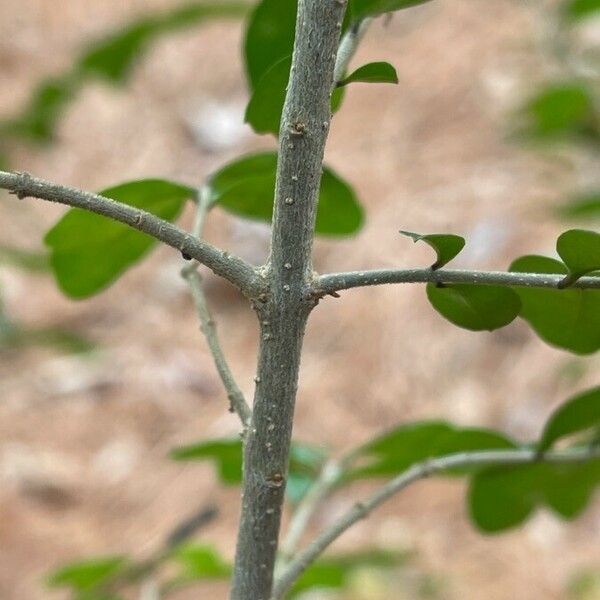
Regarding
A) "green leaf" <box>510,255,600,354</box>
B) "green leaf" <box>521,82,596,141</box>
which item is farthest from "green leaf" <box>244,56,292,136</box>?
"green leaf" <box>521,82,596,141</box>

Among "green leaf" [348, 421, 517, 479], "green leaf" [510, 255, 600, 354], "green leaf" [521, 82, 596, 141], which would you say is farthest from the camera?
"green leaf" [521, 82, 596, 141]

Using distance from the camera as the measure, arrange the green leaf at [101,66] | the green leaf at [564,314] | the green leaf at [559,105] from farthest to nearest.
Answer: the green leaf at [101,66]
the green leaf at [559,105]
the green leaf at [564,314]

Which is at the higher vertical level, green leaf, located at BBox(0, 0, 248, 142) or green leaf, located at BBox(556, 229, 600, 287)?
green leaf, located at BBox(0, 0, 248, 142)

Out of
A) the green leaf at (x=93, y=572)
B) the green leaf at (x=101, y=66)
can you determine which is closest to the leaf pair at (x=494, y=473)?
the green leaf at (x=93, y=572)

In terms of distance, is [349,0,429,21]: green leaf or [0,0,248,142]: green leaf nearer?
[349,0,429,21]: green leaf

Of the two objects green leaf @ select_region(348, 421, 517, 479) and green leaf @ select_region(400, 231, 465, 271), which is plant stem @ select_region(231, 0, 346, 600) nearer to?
green leaf @ select_region(400, 231, 465, 271)

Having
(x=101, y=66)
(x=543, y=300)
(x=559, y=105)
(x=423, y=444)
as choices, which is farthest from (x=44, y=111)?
(x=543, y=300)

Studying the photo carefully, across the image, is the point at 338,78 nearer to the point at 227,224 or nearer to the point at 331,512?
the point at 331,512

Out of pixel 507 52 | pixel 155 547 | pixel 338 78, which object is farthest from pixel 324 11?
pixel 507 52

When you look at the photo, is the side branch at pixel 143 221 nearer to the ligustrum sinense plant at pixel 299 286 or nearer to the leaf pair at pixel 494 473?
the ligustrum sinense plant at pixel 299 286
